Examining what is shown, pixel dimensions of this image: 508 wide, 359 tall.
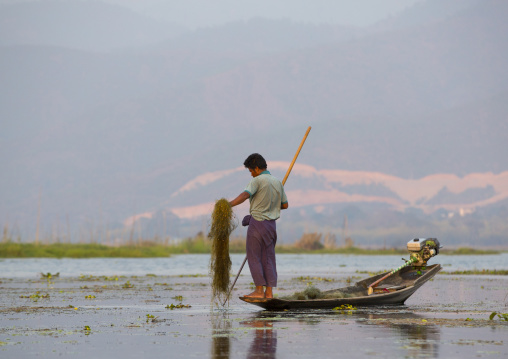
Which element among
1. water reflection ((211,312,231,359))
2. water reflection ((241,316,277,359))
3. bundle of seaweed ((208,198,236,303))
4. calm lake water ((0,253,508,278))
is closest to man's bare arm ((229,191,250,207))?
bundle of seaweed ((208,198,236,303))

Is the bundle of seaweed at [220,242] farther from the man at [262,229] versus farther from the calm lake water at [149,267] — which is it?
the calm lake water at [149,267]

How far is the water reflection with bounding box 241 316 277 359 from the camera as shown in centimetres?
790

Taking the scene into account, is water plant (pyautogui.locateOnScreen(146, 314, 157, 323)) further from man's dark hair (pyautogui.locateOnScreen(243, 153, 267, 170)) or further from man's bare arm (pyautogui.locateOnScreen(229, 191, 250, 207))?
man's dark hair (pyautogui.locateOnScreen(243, 153, 267, 170))

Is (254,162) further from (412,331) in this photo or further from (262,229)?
(412,331)

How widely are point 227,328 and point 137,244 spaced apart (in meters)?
58.7

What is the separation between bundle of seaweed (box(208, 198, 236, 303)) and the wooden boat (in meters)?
0.78

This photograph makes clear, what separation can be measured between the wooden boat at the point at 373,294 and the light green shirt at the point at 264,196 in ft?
4.42

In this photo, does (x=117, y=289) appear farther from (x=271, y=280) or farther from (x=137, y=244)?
(x=137, y=244)

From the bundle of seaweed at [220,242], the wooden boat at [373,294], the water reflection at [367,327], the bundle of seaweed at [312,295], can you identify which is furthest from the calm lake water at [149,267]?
the water reflection at [367,327]

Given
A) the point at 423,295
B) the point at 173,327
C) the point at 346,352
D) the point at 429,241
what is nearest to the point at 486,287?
the point at 423,295

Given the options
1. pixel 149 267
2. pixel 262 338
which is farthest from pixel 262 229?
pixel 149 267

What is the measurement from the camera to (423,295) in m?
17.7

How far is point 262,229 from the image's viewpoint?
13320 millimetres

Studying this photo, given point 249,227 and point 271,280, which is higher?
point 249,227
